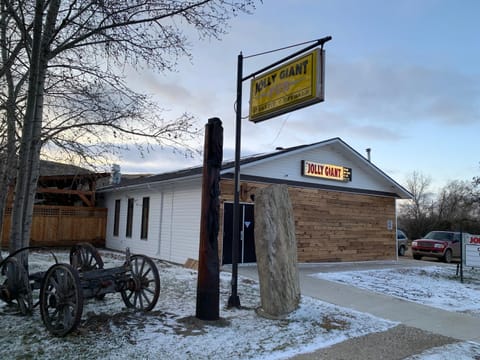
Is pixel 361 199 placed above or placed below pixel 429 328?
above

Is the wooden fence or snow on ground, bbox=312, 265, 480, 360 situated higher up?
the wooden fence

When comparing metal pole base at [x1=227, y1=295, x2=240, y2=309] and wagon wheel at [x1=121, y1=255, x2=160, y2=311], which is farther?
metal pole base at [x1=227, y1=295, x2=240, y2=309]

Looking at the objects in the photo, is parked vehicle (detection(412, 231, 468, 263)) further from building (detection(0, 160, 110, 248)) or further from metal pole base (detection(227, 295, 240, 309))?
metal pole base (detection(227, 295, 240, 309))

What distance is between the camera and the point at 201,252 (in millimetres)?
6215

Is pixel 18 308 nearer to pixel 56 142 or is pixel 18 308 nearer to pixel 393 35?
pixel 56 142

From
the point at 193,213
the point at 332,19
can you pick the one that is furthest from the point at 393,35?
the point at 193,213

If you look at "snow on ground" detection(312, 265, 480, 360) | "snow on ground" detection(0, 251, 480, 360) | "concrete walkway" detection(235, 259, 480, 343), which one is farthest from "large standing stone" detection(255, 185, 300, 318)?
"snow on ground" detection(312, 265, 480, 360)

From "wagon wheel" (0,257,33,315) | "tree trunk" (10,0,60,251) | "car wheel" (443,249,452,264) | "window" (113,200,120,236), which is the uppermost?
"tree trunk" (10,0,60,251)

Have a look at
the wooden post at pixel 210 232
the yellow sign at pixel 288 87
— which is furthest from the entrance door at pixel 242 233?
the wooden post at pixel 210 232

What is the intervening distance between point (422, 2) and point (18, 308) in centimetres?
1042


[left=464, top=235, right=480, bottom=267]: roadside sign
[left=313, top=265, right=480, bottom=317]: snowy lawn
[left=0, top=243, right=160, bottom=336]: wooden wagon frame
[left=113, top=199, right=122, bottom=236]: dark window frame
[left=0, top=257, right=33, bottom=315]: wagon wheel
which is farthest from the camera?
[left=113, top=199, right=122, bottom=236]: dark window frame

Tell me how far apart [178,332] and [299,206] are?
9.55 m

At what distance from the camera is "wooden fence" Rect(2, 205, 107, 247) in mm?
17544

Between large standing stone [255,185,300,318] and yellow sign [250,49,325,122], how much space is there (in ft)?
5.06
